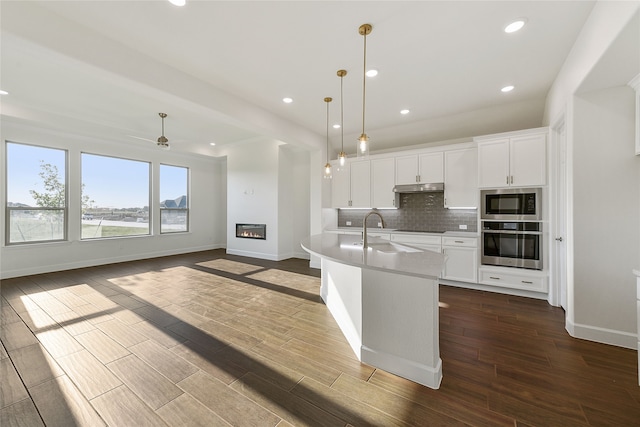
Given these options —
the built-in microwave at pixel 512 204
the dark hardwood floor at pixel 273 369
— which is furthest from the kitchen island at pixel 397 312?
the built-in microwave at pixel 512 204

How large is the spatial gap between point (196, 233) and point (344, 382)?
7.05 m

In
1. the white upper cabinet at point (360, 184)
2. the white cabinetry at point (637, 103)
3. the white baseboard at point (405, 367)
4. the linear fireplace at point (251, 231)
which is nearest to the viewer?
the white baseboard at point (405, 367)

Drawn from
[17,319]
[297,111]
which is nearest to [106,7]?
[297,111]

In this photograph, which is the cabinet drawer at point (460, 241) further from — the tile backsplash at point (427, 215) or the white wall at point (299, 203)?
the white wall at point (299, 203)

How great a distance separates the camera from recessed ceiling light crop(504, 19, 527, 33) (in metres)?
2.20

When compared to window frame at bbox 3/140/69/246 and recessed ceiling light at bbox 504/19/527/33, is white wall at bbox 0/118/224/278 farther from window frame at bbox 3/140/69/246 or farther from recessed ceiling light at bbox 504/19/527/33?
recessed ceiling light at bbox 504/19/527/33

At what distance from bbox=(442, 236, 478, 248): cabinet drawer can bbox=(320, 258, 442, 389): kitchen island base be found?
2583mm

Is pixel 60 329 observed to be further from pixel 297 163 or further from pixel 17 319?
pixel 297 163

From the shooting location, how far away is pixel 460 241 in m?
4.09

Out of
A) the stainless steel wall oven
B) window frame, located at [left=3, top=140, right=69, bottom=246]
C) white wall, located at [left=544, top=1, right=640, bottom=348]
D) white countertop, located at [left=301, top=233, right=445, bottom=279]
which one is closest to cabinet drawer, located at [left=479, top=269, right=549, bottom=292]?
the stainless steel wall oven

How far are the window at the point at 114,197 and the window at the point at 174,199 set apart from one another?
1.26 feet

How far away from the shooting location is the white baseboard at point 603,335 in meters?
2.33

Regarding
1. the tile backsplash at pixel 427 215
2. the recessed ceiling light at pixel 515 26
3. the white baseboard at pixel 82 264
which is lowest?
the white baseboard at pixel 82 264

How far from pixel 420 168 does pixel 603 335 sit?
3109 mm
